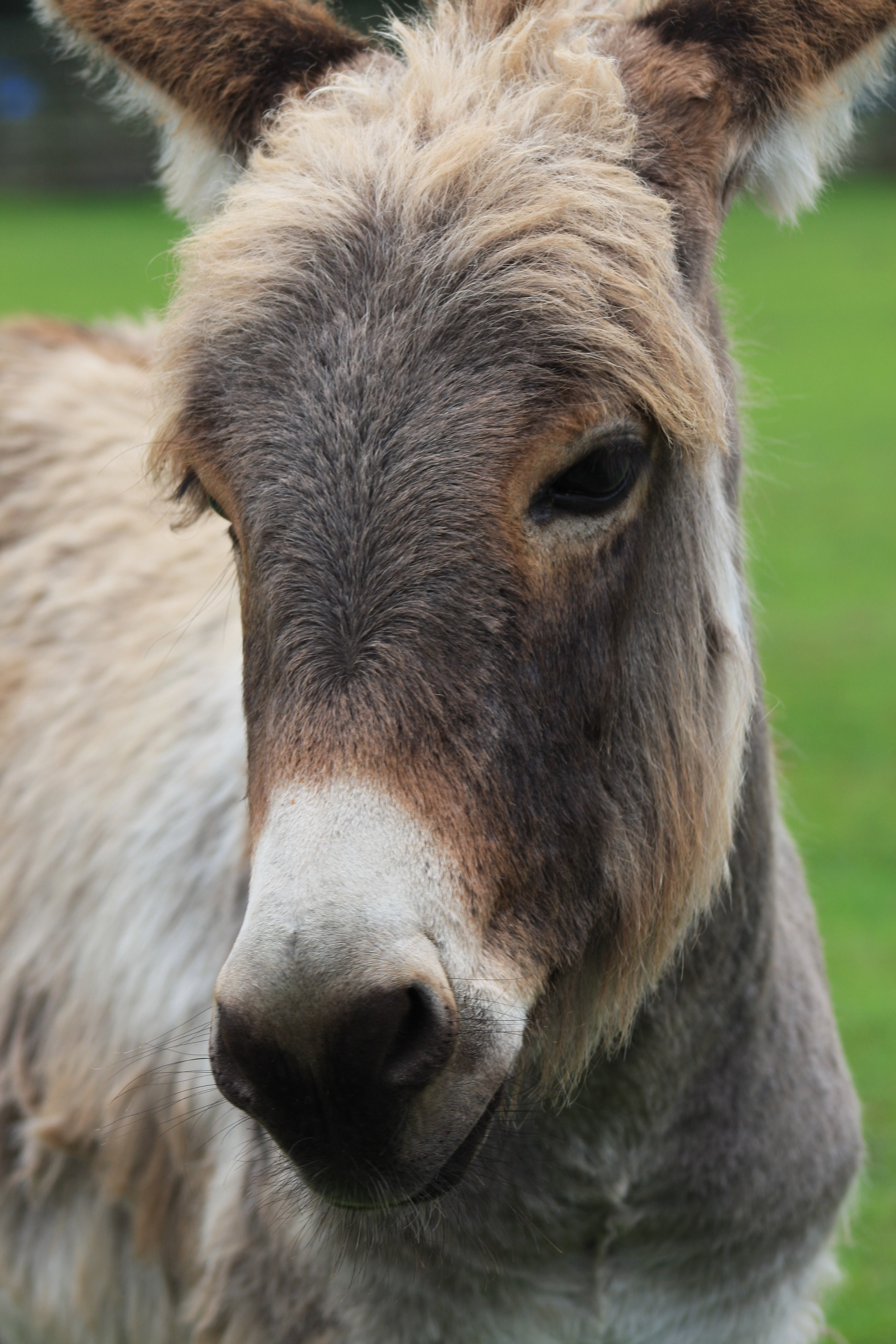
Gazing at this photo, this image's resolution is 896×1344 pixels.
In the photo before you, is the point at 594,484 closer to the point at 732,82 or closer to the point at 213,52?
the point at 732,82

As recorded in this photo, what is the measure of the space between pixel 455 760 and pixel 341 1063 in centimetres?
43

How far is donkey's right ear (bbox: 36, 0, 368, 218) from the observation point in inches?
110

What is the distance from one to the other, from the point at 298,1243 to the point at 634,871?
3.35ft

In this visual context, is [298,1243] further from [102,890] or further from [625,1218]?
[102,890]

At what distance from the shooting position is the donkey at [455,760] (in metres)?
2.04

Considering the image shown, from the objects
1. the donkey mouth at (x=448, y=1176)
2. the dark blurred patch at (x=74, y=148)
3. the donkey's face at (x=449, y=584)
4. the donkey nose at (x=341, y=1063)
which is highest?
the dark blurred patch at (x=74, y=148)

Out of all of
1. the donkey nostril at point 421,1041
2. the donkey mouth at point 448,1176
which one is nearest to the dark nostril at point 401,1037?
the donkey nostril at point 421,1041

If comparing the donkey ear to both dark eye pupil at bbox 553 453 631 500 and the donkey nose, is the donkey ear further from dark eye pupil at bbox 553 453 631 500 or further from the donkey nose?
the donkey nose

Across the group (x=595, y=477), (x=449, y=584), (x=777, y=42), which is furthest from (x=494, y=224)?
(x=777, y=42)

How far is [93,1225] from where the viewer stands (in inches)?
135

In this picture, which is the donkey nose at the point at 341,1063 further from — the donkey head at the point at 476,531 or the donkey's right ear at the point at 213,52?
the donkey's right ear at the point at 213,52

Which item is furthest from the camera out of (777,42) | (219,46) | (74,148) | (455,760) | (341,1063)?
(74,148)

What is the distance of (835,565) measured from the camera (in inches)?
462

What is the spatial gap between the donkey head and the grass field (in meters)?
0.57
